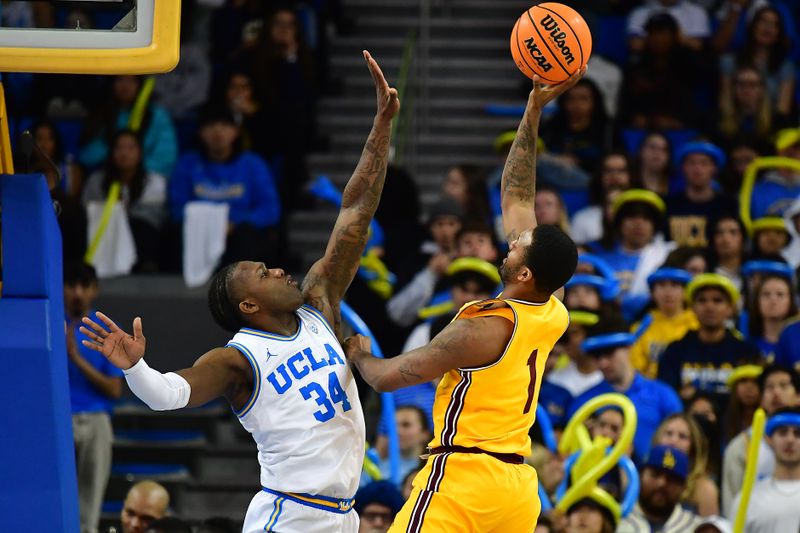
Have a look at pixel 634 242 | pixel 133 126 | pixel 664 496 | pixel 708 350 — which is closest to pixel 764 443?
pixel 708 350

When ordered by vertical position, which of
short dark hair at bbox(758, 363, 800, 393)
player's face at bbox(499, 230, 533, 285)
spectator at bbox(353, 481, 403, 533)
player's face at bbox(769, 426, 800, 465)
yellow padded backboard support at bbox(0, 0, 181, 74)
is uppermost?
yellow padded backboard support at bbox(0, 0, 181, 74)

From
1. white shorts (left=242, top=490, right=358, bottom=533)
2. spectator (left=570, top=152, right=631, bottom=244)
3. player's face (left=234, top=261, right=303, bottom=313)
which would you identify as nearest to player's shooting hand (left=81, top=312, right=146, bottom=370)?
player's face (left=234, top=261, right=303, bottom=313)

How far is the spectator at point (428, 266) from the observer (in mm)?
11039

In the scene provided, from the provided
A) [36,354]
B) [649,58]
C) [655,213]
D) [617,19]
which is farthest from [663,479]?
[617,19]

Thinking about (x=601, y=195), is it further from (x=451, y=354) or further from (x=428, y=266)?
(x=451, y=354)

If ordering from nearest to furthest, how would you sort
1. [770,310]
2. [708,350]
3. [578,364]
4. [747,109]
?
[708,350], [578,364], [770,310], [747,109]

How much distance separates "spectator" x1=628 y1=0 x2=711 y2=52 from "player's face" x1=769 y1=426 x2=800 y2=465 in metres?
5.37

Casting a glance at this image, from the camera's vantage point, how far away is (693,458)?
902 cm

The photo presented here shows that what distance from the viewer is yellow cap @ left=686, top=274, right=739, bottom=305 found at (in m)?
10.1

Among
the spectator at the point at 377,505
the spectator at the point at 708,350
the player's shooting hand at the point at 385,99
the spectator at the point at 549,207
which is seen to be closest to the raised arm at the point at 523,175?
the player's shooting hand at the point at 385,99

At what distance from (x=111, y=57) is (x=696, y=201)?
703 cm

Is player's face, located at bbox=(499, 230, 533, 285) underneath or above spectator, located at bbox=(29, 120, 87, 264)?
above

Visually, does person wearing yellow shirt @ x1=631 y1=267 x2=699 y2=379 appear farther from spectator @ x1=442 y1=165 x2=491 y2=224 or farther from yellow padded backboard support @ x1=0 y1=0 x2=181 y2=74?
yellow padded backboard support @ x1=0 y1=0 x2=181 y2=74

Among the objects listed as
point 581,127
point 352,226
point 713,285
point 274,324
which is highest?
point 352,226
